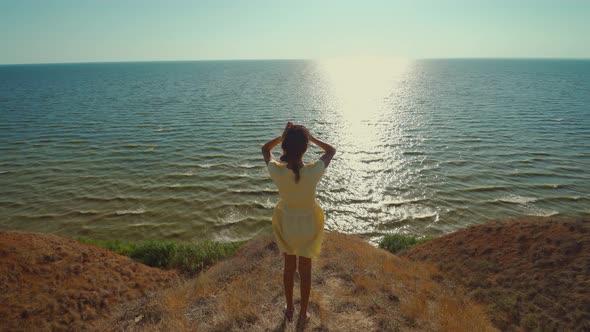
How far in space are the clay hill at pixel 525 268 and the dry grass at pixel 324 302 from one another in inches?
28.1

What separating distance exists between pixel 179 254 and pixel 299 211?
8109 millimetres

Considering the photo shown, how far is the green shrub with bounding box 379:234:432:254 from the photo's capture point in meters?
12.1

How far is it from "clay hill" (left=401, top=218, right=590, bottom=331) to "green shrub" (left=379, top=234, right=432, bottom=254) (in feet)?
4.32

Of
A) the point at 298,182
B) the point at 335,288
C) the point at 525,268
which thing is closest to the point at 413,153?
the point at 525,268

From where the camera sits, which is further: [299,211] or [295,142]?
[299,211]

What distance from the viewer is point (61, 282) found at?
775 cm

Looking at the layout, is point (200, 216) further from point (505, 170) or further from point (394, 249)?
point (505, 170)

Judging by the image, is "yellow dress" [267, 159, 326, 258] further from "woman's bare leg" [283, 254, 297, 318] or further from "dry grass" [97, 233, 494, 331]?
"dry grass" [97, 233, 494, 331]

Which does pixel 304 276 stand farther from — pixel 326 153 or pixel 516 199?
pixel 516 199

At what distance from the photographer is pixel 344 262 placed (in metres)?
7.79

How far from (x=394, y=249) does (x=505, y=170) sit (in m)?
12.2

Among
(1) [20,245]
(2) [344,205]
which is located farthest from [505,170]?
(1) [20,245]

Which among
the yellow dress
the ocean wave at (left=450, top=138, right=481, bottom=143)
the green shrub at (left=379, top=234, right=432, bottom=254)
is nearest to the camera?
the yellow dress

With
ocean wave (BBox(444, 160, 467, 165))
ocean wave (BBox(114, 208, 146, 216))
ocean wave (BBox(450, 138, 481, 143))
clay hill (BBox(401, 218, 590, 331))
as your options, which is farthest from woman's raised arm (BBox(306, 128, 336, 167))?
ocean wave (BBox(450, 138, 481, 143))
